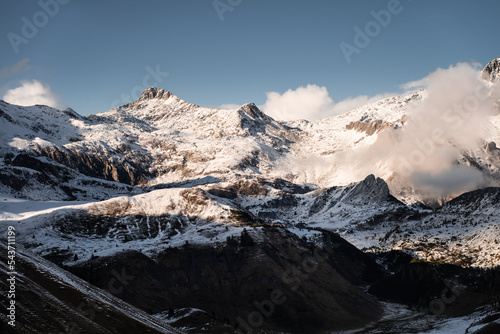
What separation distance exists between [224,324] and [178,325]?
18.9m

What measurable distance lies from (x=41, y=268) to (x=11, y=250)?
13.0 meters

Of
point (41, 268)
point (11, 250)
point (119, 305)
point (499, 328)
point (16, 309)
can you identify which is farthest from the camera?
point (499, 328)

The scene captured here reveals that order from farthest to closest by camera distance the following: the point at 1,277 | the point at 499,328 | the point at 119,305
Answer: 1. the point at 499,328
2. the point at 119,305
3. the point at 1,277

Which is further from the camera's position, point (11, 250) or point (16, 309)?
point (11, 250)

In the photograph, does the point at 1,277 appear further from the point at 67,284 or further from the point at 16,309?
the point at 67,284

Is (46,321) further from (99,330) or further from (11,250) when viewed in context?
(11,250)

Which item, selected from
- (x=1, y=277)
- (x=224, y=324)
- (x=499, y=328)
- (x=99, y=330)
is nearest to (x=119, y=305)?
(x=99, y=330)

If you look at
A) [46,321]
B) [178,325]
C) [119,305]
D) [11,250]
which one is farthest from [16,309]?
[178,325]

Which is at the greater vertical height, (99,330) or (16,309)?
(16,309)

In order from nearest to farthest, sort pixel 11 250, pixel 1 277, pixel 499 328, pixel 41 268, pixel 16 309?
pixel 16 309, pixel 1 277, pixel 11 250, pixel 41 268, pixel 499 328

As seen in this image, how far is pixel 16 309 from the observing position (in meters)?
114

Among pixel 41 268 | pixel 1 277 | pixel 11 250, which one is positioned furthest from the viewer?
pixel 41 268

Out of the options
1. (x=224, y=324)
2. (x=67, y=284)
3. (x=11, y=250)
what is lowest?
(x=224, y=324)

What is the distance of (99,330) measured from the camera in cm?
12225
